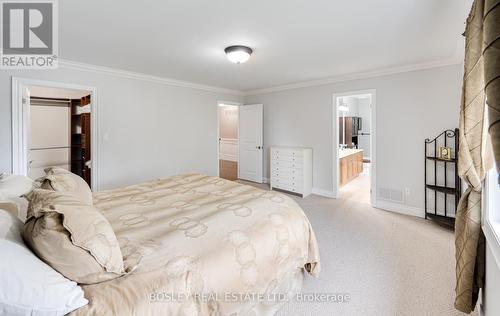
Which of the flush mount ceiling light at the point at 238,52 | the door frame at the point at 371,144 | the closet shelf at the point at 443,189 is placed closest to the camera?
the flush mount ceiling light at the point at 238,52

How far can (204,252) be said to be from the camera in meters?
1.40

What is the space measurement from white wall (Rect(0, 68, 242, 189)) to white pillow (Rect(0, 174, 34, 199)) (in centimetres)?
169

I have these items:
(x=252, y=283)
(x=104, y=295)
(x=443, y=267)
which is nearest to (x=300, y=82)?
(x=443, y=267)

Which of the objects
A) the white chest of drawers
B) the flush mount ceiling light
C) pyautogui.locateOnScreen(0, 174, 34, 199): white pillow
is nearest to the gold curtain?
the flush mount ceiling light

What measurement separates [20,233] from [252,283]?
1256mm

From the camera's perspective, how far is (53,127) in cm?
530

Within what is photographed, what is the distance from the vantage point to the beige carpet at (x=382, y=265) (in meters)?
1.87

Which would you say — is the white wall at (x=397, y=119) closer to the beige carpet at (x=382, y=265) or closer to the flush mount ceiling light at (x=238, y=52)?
the beige carpet at (x=382, y=265)

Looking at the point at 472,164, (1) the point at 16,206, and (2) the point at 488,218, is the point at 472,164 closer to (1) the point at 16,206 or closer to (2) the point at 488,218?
(2) the point at 488,218

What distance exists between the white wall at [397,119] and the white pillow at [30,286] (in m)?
4.34

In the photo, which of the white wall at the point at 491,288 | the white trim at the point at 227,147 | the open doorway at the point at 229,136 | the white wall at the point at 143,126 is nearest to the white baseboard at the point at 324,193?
the white wall at the point at 143,126

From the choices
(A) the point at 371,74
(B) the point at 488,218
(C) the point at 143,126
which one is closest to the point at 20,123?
(C) the point at 143,126

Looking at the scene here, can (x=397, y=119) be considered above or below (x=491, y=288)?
above

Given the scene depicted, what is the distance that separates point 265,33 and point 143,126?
113 inches
